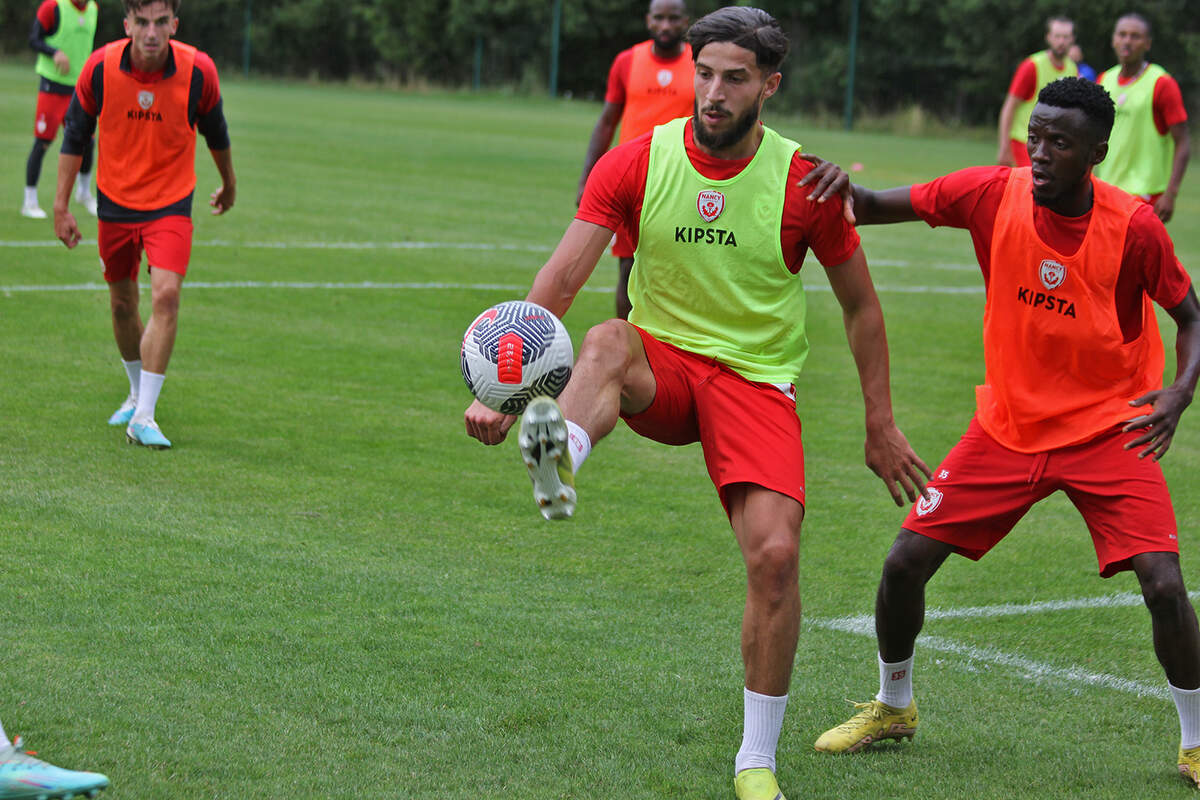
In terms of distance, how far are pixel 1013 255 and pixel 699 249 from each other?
1.08m

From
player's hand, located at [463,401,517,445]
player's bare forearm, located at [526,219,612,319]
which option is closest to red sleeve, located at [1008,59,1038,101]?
player's bare forearm, located at [526,219,612,319]

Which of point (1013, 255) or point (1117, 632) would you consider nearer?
point (1013, 255)

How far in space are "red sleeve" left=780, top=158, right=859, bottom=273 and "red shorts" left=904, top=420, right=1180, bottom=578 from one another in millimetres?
844

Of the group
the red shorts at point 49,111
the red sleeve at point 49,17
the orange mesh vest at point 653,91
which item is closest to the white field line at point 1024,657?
the orange mesh vest at point 653,91

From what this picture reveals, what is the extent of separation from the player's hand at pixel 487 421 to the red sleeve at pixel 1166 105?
1006cm

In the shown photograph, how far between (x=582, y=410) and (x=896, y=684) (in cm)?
159

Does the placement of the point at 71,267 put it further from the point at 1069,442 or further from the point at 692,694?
the point at 1069,442

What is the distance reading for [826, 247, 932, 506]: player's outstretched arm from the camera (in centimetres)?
489

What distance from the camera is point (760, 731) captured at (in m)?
4.55

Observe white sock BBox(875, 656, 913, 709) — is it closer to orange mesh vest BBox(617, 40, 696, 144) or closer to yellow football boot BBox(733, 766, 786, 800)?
yellow football boot BBox(733, 766, 786, 800)

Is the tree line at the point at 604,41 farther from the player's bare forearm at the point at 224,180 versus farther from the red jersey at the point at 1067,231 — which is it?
the red jersey at the point at 1067,231

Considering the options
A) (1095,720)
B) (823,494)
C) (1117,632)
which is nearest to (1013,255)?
(1095,720)

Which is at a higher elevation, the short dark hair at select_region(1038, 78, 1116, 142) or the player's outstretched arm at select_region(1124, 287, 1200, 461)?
the short dark hair at select_region(1038, 78, 1116, 142)

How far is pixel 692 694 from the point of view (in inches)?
209
